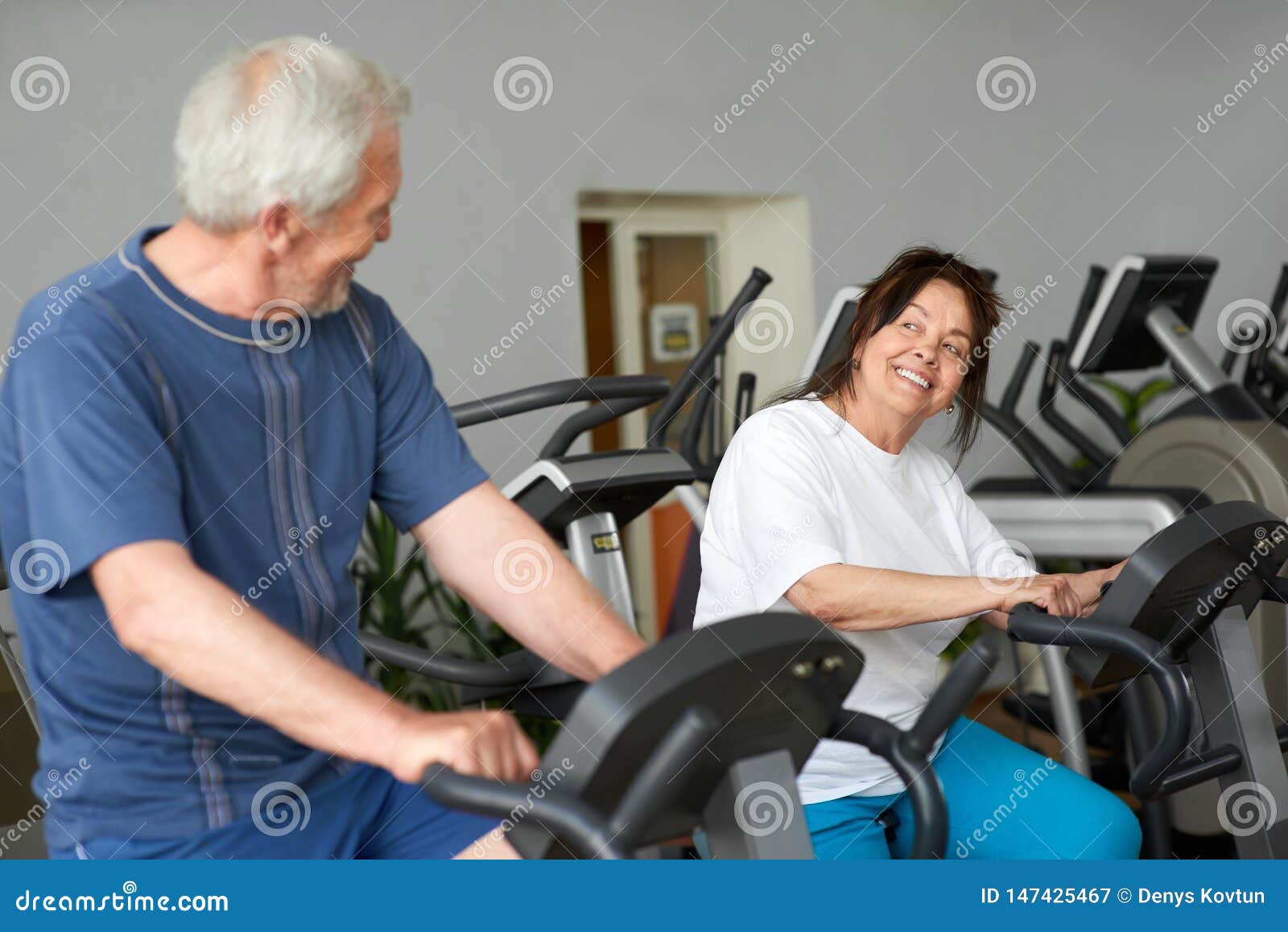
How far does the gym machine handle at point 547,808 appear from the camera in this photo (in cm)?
87

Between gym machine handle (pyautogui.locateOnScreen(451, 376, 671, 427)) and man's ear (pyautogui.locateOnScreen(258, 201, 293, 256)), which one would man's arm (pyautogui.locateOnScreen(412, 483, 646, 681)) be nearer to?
man's ear (pyautogui.locateOnScreen(258, 201, 293, 256))

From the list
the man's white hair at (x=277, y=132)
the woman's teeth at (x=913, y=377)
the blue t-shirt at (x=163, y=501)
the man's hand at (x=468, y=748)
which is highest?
the woman's teeth at (x=913, y=377)

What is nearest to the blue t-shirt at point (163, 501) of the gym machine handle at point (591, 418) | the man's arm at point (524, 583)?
the man's arm at point (524, 583)

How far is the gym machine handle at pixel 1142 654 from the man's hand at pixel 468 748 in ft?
2.82

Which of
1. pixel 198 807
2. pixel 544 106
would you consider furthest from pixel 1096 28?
pixel 198 807

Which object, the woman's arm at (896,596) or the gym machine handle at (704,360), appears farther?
the gym machine handle at (704,360)

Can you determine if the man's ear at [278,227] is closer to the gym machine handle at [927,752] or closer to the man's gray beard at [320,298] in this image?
the man's gray beard at [320,298]

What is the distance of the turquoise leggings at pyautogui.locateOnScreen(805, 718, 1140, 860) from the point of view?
1745mm

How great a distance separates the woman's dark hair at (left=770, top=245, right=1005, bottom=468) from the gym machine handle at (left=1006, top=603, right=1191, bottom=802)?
0.50 m

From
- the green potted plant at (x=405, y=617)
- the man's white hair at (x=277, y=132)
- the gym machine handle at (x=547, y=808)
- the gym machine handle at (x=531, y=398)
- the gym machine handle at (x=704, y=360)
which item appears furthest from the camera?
the green potted plant at (x=405, y=617)

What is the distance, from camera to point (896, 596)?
177cm

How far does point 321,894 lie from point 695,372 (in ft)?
7.20

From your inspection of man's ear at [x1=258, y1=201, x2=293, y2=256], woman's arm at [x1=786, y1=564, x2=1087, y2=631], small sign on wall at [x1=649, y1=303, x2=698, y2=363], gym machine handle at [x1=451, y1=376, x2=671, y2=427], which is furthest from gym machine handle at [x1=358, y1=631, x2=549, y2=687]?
small sign on wall at [x1=649, y1=303, x2=698, y2=363]

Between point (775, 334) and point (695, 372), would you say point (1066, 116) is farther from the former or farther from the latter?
point (695, 372)
